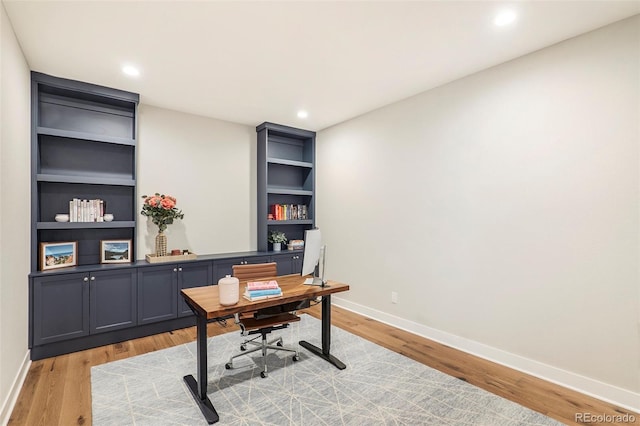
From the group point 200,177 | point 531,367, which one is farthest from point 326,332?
point 200,177

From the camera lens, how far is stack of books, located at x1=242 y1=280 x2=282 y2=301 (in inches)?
91.6

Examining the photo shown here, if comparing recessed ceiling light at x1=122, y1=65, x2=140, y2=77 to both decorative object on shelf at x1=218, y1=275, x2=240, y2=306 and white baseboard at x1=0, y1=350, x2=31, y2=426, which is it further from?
white baseboard at x1=0, y1=350, x2=31, y2=426

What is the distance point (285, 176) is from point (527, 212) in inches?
138

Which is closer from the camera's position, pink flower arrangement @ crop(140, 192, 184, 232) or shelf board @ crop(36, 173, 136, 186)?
shelf board @ crop(36, 173, 136, 186)

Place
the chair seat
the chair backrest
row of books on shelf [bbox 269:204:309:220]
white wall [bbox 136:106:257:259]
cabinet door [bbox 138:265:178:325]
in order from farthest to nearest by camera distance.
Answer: row of books on shelf [bbox 269:204:309:220] < white wall [bbox 136:106:257:259] < cabinet door [bbox 138:265:178:325] < the chair backrest < the chair seat

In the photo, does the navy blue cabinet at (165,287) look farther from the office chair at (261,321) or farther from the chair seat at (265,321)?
the chair seat at (265,321)

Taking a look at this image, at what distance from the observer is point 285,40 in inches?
98.3

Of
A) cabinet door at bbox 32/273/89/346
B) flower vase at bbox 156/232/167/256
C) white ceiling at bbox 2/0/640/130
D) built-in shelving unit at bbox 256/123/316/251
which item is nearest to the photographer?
white ceiling at bbox 2/0/640/130

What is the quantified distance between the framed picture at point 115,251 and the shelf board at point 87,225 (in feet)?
0.64

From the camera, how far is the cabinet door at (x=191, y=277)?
3709mm

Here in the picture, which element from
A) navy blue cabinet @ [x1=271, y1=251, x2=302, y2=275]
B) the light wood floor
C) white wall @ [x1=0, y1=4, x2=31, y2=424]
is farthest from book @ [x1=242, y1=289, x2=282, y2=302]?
navy blue cabinet @ [x1=271, y1=251, x2=302, y2=275]

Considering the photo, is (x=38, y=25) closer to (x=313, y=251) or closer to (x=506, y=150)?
(x=313, y=251)

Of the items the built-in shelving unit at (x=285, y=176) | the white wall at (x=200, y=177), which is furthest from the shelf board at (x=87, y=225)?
the built-in shelving unit at (x=285, y=176)

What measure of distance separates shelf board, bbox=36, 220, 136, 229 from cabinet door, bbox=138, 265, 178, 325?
556mm
